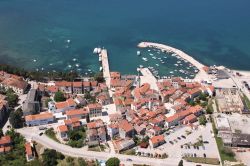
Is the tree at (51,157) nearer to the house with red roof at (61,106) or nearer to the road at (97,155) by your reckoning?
the road at (97,155)

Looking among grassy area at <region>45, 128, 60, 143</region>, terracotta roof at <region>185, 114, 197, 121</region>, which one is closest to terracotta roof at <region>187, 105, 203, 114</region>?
terracotta roof at <region>185, 114, 197, 121</region>

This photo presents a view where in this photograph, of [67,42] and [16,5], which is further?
[16,5]

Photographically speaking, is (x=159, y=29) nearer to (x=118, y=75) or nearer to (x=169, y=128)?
(x=118, y=75)

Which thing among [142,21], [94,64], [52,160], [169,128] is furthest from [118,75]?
[142,21]

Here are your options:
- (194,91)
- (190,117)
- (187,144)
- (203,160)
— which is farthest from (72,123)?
(194,91)

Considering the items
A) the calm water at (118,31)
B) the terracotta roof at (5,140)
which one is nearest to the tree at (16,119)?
the terracotta roof at (5,140)

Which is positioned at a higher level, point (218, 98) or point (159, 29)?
point (159, 29)
